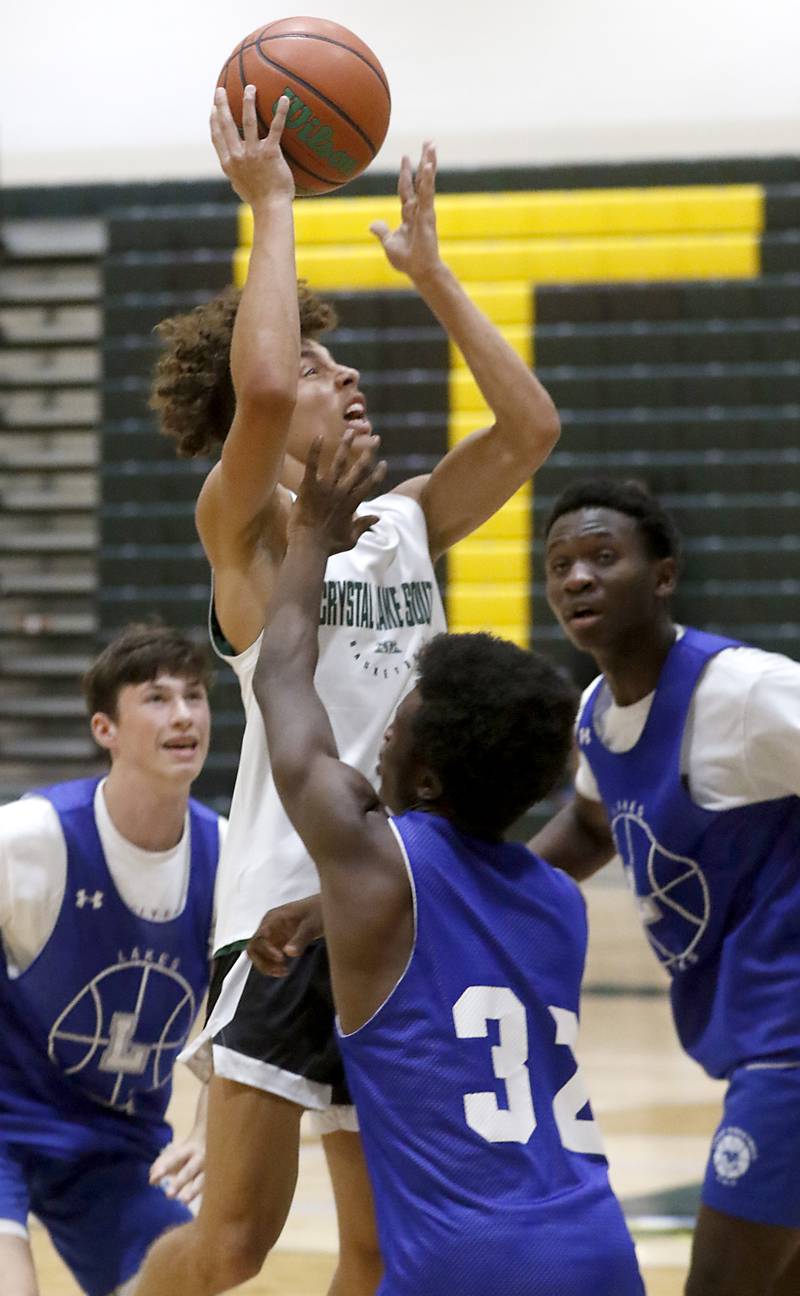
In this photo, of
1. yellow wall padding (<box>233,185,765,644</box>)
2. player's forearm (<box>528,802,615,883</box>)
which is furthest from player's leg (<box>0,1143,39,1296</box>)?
yellow wall padding (<box>233,185,765,644</box>)

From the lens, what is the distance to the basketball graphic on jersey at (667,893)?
2.62 m

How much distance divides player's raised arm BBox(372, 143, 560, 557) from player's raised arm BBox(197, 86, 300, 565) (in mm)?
353

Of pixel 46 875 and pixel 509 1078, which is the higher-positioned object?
pixel 509 1078

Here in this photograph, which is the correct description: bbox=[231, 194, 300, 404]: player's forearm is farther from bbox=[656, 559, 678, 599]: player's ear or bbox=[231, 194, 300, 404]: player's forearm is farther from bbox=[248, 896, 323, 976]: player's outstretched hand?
bbox=[656, 559, 678, 599]: player's ear

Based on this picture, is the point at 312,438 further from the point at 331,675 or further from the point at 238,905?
the point at 238,905

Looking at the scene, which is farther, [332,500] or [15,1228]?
[15,1228]

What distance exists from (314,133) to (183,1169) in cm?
163

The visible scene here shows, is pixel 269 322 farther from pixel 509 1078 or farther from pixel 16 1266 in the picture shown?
pixel 16 1266

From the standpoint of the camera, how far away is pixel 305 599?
6.73 ft

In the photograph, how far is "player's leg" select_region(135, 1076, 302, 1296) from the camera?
225 cm

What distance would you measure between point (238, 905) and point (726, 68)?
24.2ft

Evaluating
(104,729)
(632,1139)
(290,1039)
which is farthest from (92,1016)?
(632,1139)

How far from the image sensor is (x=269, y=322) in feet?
7.24

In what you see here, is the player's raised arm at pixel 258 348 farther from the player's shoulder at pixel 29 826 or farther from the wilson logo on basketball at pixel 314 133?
the player's shoulder at pixel 29 826
